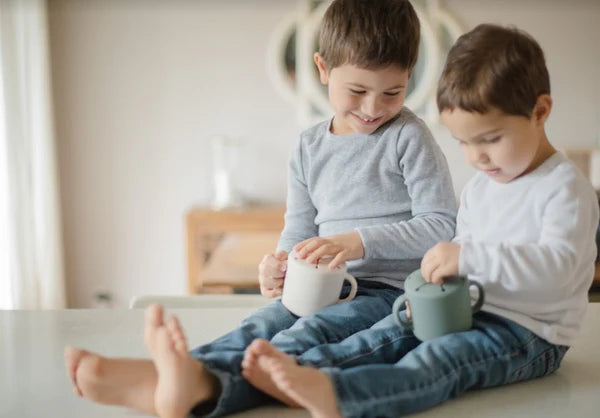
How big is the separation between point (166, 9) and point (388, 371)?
2.84 m

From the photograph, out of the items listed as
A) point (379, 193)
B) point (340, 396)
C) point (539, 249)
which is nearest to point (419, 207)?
point (379, 193)

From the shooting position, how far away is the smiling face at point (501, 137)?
0.87 metres

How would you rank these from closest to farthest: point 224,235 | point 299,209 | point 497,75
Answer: point 497,75, point 299,209, point 224,235

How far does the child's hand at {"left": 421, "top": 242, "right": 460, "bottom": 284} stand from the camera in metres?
0.88

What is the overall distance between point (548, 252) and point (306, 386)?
13.9 inches

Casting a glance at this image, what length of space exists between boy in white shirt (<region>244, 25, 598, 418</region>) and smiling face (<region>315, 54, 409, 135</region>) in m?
0.14

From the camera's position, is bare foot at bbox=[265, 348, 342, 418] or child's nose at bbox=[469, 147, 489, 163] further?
child's nose at bbox=[469, 147, 489, 163]

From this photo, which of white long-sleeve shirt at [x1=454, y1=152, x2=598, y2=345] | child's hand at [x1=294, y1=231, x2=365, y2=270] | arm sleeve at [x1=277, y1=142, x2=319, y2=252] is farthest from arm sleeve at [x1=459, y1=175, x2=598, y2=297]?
arm sleeve at [x1=277, y1=142, x2=319, y2=252]

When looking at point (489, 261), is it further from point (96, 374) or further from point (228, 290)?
point (228, 290)

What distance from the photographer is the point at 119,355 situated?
3.55 ft

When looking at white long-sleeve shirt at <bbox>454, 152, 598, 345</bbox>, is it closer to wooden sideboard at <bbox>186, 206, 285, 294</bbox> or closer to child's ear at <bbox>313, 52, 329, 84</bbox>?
child's ear at <bbox>313, 52, 329, 84</bbox>

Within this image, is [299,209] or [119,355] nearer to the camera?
[119,355]

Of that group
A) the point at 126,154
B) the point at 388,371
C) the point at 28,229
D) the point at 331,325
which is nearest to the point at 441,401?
the point at 388,371

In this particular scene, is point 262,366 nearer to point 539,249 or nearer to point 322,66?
point 539,249
